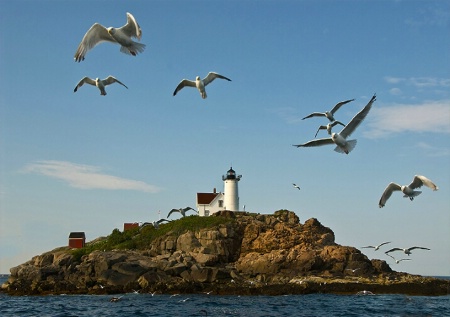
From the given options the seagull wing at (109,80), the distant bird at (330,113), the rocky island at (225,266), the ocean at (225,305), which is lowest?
the ocean at (225,305)

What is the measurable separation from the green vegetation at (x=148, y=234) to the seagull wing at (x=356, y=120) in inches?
1518

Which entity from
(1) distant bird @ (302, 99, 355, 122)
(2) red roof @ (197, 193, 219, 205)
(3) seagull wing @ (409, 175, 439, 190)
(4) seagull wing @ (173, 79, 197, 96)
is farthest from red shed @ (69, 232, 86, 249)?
(3) seagull wing @ (409, 175, 439, 190)

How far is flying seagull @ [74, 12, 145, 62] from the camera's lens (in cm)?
1812

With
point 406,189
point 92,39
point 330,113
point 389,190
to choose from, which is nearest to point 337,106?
point 330,113

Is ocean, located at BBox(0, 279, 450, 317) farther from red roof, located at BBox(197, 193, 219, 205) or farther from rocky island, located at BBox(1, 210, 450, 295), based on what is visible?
red roof, located at BBox(197, 193, 219, 205)

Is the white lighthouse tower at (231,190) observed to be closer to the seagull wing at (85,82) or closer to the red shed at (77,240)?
the red shed at (77,240)

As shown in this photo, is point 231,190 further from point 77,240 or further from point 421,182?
point 421,182

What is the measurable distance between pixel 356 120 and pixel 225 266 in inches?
1359

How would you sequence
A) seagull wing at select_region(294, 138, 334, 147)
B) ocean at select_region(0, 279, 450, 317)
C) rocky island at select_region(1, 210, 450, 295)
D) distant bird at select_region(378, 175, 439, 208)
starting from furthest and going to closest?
rocky island at select_region(1, 210, 450, 295)
ocean at select_region(0, 279, 450, 317)
distant bird at select_region(378, 175, 439, 208)
seagull wing at select_region(294, 138, 334, 147)

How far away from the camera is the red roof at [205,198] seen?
77562mm

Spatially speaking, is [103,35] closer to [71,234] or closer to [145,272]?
[145,272]

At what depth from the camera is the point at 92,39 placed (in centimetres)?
A: 1850

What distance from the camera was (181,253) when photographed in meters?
54.6

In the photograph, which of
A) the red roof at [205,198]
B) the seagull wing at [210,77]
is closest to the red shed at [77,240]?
the red roof at [205,198]
